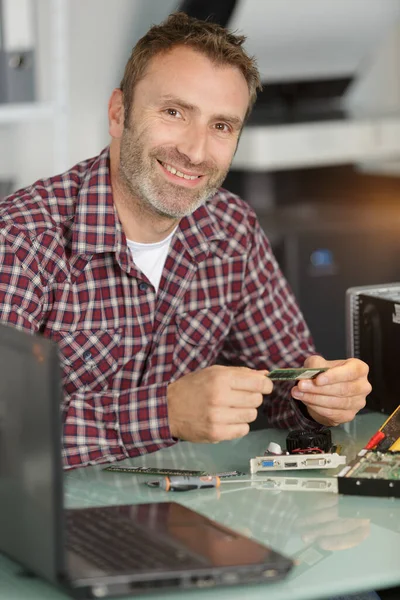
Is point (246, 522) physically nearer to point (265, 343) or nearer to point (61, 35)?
point (265, 343)

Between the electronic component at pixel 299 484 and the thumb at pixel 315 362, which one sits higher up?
the thumb at pixel 315 362

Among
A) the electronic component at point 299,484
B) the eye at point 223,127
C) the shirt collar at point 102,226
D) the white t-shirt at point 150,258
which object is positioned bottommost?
the electronic component at point 299,484

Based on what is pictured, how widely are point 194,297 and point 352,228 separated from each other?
5.04 feet

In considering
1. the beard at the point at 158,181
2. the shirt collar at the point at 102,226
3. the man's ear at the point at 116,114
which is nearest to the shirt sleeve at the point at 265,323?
the shirt collar at the point at 102,226

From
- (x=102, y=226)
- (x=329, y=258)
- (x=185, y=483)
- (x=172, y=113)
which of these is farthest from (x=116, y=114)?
(x=329, y=258)

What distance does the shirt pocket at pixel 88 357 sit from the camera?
175 cm

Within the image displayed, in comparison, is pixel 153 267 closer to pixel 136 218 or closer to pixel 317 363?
pixel 136 218

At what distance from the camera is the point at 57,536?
3.37ft

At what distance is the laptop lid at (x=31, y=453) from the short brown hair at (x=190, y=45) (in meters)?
0.88

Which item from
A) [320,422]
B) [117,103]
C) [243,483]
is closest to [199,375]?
[243,483]

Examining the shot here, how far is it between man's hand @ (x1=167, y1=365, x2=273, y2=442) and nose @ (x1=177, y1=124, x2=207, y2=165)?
0.46 meters

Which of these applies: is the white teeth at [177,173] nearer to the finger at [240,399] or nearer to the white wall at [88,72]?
the finger at [240,399]

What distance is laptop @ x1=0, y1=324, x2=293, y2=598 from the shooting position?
3.34ft

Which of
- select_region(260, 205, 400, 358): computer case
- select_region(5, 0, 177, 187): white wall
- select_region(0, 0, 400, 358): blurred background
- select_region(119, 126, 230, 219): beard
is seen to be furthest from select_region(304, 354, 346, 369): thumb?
select_region(5, 0, 177, 187): white wall
